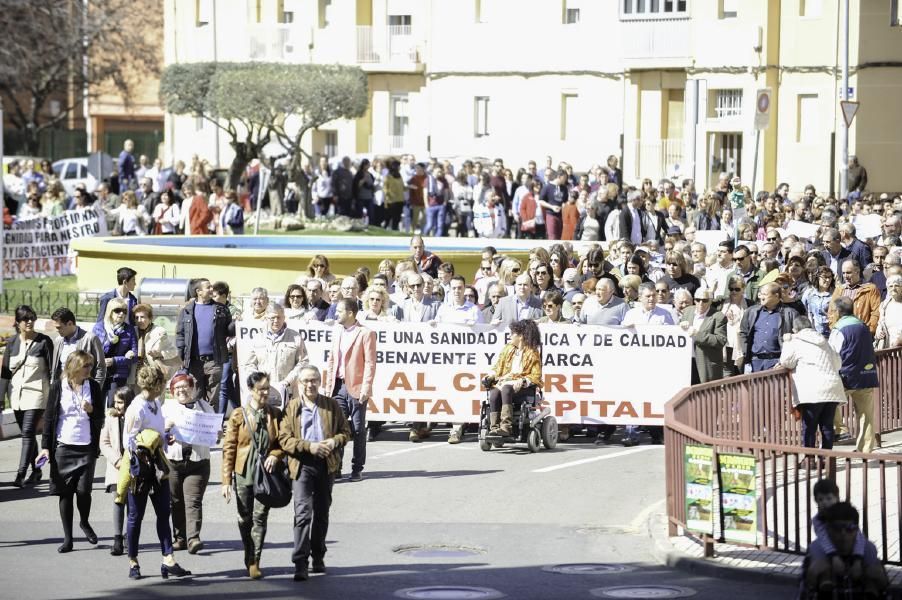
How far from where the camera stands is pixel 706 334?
A: 19.2 meters

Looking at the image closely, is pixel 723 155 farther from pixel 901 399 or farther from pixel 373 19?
pixel 901 399

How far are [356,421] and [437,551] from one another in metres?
3.33

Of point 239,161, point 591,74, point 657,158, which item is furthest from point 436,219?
point 591,74

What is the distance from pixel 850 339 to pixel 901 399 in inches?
77.2

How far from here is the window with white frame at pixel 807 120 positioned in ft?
173

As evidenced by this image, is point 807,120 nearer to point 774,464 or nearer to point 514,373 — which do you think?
point 514,373

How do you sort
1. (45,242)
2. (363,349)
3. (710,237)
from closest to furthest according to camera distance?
(363,349) < (710,237) < (45,242)

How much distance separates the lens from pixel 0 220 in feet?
103

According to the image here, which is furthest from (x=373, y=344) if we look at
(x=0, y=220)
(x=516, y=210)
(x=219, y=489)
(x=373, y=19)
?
(x=373, y=19)

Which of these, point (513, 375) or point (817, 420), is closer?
point (817, 420)

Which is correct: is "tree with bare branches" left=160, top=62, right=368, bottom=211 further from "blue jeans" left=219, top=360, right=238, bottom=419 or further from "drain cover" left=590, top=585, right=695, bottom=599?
"drain cover" left=590, top=585, right=695, bottom=599

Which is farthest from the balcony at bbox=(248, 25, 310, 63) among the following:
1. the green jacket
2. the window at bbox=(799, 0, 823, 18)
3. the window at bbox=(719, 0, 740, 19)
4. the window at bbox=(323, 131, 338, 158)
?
the green jacket

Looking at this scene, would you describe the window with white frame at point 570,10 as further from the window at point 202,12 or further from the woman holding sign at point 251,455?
the woman holding sign at point 251,455

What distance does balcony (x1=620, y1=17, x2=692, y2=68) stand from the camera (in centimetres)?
5484
